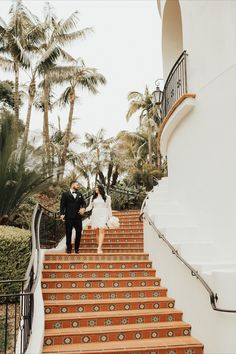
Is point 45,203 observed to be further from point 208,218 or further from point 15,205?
point 208,218

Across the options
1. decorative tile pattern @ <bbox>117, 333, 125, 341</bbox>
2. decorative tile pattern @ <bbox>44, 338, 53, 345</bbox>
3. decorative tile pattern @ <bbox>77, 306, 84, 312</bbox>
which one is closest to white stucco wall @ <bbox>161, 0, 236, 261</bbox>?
decorative tile pattern @ <bbox>117, 333, 125, 341</bbox>

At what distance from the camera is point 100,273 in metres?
7.59

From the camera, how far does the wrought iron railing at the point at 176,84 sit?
26.2 feet

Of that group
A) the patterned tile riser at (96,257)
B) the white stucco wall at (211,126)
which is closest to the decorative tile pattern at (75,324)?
the patterned tile riser at (96,257)

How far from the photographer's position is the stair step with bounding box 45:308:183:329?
19.3 ft

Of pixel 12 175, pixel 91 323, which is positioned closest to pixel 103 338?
pixel 91 323

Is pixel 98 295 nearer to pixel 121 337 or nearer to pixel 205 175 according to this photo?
pixel 121 337

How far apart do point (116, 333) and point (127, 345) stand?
30cm

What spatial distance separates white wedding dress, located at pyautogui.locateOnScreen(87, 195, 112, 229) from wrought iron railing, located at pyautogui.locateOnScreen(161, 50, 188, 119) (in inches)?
114

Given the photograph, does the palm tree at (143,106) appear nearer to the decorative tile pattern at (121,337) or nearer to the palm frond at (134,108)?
the palm frond at (134,108)

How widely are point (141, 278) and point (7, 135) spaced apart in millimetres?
4929

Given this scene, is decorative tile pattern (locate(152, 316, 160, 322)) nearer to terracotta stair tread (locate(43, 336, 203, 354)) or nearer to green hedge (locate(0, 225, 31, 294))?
terracotta stair tread (locate(43, 336, 203, 354))

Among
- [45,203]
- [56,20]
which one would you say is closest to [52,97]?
[56,20]

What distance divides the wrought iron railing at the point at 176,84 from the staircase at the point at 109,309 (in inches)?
153
